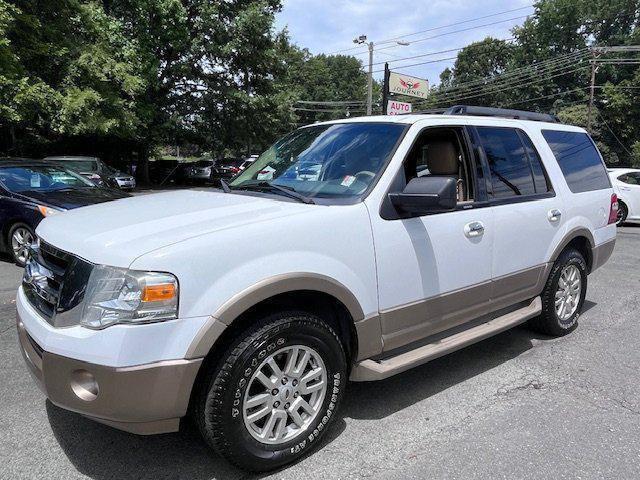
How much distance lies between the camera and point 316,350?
9.08 feet

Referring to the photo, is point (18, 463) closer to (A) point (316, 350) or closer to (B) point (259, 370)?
(B) point (259, 370)

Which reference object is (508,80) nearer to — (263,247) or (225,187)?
(225,187)

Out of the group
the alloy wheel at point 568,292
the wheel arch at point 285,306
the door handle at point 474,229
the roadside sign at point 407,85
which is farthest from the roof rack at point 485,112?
the roadside sign at point 407,85

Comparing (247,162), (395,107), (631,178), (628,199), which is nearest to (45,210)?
(395,107)

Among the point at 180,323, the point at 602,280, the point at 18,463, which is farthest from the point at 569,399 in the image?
the point at 602,280

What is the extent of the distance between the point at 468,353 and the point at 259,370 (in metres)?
2.44

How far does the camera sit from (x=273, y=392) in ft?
8.73

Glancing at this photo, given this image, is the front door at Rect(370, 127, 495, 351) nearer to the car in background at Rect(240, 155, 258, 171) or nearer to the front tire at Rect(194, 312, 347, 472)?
the front tire at Rect(194, 312, 347, 472)

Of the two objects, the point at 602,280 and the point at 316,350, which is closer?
the point at 316,350

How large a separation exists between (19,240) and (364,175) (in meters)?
6.10

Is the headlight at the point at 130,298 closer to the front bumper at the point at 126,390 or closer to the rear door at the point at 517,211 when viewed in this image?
the front bumper at the point at 126,390

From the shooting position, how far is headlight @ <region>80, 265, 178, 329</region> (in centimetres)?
225

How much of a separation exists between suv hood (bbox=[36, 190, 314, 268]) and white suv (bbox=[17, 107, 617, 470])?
0.01 m

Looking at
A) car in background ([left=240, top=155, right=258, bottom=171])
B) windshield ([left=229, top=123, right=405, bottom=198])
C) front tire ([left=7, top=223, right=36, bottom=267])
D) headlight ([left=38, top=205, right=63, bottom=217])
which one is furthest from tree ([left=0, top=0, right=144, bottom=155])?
windshield ([left=229, top=123, right=405, bottom=198])
